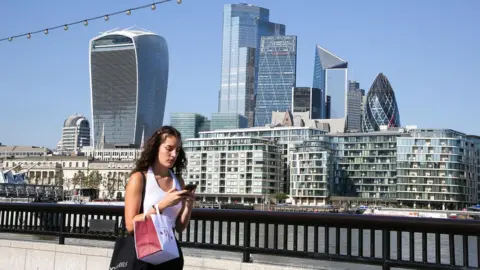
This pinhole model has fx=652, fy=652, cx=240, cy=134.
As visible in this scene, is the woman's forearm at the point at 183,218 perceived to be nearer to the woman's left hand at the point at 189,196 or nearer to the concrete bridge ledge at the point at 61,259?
the woman's left hand at the point at 189,196

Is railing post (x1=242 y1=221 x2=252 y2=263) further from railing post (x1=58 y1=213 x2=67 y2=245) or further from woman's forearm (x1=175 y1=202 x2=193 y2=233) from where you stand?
woman's forearm (x1=175 y1=202 x2=193 y2=233)

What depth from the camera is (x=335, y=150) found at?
160 metres

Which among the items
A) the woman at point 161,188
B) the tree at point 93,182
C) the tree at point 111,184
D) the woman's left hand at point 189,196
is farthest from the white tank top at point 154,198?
the tree at point 93,182

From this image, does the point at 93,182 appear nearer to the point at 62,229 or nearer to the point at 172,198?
the point at 62,229

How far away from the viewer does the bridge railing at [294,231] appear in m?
7.86

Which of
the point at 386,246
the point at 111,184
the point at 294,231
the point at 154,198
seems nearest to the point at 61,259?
the point at 294,231

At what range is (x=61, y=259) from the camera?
11.1 metres

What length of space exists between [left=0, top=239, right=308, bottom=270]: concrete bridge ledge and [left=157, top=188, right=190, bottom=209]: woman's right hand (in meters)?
4.37

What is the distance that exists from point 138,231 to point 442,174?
141887 mm

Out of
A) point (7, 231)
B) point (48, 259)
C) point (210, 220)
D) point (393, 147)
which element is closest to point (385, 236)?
point (210, 220)

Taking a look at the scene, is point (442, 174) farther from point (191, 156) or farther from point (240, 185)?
point (191, 156)

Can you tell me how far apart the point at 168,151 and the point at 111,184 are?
183112mm

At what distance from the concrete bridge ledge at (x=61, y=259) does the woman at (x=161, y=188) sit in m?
→ 4.07

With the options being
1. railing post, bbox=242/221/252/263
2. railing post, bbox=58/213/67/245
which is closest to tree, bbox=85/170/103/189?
railing post, bbox=58/213/67/245
